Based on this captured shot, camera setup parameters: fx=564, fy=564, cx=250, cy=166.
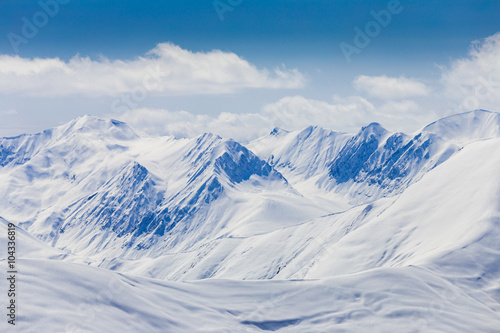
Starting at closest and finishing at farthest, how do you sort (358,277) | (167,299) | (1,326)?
(1,326) < (167,299) < (358,277)

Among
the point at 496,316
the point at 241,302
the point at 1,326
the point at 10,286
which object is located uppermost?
the point at 496,316

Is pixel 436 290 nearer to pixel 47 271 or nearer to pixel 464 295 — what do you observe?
pixel 464 295

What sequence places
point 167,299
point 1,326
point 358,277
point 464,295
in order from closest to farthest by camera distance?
point 1,326, point 167,299, point 358,277, point 464,295

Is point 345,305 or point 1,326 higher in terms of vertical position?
point 345,305

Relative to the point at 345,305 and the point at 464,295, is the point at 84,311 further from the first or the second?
the point at 464,295

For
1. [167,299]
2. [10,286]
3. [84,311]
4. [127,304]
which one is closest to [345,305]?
[167,299]

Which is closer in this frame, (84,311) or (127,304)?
(84,311)

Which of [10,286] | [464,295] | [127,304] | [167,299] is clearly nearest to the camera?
[10,286]

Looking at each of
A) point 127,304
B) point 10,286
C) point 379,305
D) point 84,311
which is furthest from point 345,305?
point 10,286

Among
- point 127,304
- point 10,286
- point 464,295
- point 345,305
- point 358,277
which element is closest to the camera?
point 10,286
